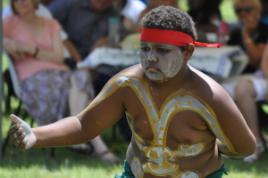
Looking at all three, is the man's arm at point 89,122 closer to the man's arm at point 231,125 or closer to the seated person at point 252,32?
the man's arm at point 231,125

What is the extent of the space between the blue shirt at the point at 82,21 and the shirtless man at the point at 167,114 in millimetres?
3895

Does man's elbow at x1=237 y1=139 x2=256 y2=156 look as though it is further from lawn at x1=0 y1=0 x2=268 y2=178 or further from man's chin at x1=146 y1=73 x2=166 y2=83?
lawn at x1=0 y1=0 x2=268 y2=178

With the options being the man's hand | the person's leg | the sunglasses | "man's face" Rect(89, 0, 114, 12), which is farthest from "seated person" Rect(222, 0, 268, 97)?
the man's hand

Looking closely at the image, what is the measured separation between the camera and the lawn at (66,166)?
6.76m

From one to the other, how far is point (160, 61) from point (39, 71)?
3.51 meters

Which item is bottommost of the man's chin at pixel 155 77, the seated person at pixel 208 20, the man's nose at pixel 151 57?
the seated person at pixel 208 20

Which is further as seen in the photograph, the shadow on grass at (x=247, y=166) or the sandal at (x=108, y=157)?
Result: the sandal at (x=108, y=157)

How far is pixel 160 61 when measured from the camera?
14.1ft

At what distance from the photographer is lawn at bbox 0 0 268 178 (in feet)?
22.2

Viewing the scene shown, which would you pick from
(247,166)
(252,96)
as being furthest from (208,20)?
(247,166)

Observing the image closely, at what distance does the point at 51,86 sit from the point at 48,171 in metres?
1.04

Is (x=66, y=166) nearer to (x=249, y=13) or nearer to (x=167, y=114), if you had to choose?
(x=249, y=13)

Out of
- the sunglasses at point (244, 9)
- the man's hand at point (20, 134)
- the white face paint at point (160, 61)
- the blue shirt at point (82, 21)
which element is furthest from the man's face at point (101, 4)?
the man's hand at point (20, 134)

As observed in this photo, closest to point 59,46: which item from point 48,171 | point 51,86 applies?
point 51,86
